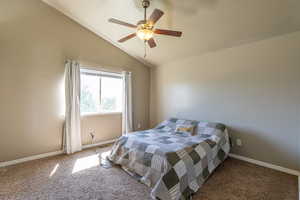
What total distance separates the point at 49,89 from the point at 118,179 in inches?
92.0

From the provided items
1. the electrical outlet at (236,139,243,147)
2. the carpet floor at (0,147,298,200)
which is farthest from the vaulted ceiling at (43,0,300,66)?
the carpet floor at (0,147,298,200)

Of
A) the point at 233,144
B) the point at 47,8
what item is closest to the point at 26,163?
the point at 47,8

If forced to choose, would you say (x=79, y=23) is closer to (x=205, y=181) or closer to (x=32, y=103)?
(x=32, y=103)

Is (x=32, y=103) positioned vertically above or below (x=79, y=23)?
below

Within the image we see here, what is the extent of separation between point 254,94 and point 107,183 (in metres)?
3.02

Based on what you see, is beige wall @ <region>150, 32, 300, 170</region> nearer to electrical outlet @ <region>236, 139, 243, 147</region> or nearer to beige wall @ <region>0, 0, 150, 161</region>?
electrical outlet @ <region>236, 139, 243, 147</region>

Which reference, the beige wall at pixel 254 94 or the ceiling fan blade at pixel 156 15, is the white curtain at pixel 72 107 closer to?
the ceiling fan blade at pixel 156 15

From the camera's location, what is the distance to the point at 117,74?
421 cm

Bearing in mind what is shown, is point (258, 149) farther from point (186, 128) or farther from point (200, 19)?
point (200, 19)

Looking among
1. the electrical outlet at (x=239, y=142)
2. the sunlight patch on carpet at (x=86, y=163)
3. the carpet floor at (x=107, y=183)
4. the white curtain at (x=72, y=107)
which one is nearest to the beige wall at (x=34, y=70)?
the white curtain at (x=72, y=107)

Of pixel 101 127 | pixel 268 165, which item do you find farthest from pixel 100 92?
pixel 268 165

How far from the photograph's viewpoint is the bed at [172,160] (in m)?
1.79

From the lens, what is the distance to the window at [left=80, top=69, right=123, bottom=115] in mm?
3721

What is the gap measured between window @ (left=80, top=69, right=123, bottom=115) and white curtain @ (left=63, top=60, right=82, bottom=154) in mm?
268
